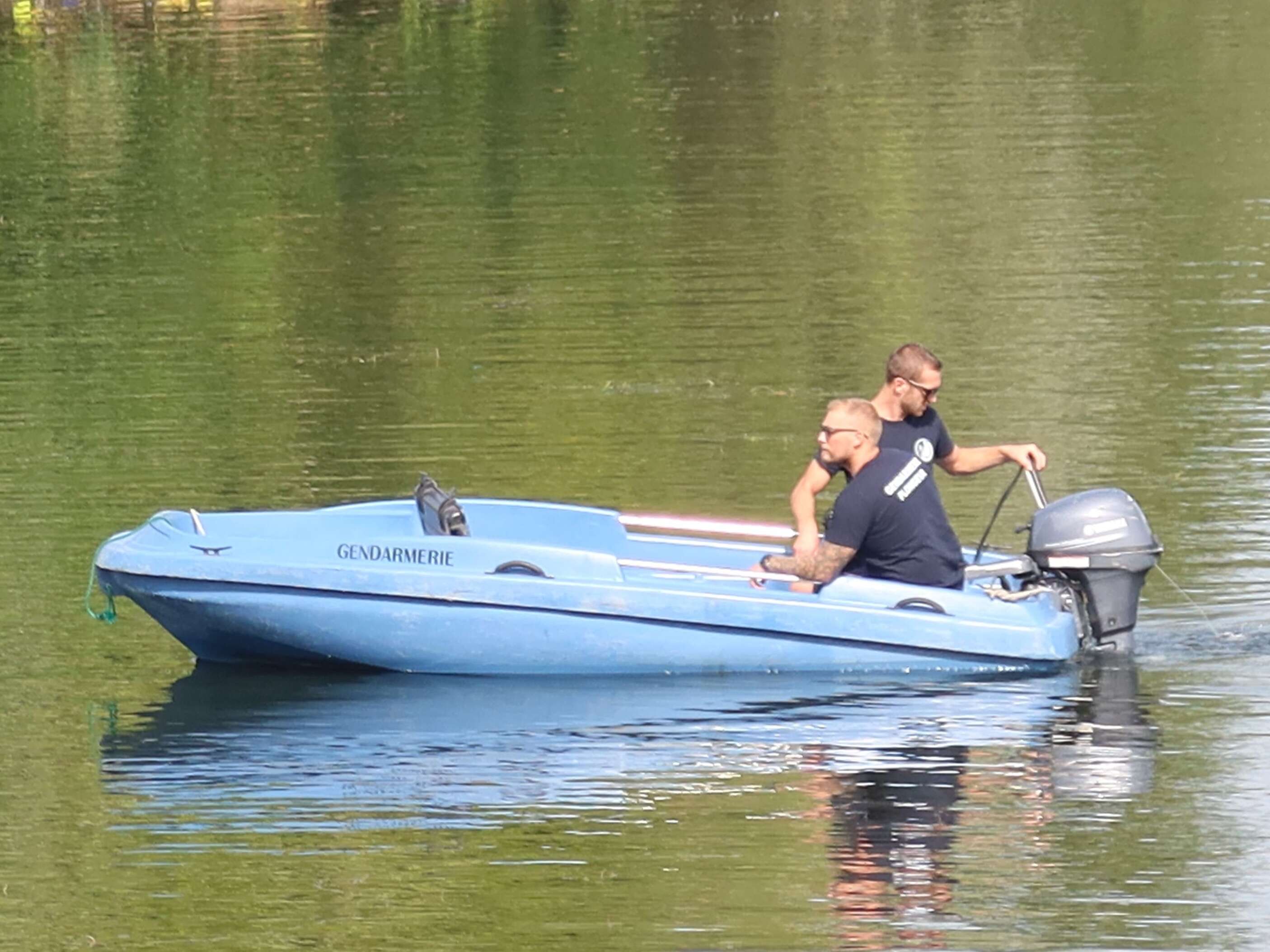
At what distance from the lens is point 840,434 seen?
32.9 feet

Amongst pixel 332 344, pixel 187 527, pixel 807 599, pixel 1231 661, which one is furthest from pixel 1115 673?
pixel 332 344

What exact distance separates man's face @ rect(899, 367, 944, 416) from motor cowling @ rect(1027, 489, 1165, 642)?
0.65 metres

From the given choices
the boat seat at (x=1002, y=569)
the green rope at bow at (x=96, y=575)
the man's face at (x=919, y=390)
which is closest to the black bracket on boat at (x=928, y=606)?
the boat seat at (x=1002, y=569)

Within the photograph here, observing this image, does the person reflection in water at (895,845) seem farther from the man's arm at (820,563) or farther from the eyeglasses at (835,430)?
the eyeglasses at (835,430)

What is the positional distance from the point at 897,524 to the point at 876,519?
9 cm

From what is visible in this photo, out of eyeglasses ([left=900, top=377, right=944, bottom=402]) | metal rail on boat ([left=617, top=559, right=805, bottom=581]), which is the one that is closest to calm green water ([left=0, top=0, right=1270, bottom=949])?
metal rail on boat ([left=617, top=559, right=805, bottom=581])

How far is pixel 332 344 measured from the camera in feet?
61.2

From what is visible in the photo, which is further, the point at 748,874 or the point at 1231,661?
the point at 1231,661

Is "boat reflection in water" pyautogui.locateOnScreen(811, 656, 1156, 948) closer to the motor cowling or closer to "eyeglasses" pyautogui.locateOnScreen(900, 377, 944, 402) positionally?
the motor cowling

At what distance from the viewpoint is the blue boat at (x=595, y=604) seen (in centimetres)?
1027

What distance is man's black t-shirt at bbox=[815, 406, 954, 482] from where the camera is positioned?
34.1 ft

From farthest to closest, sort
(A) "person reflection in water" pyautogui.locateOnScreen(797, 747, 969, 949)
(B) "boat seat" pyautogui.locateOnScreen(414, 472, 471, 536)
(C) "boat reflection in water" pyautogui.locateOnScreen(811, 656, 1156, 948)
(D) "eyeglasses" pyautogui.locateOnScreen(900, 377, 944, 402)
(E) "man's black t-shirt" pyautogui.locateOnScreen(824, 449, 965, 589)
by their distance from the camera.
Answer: (B) "boat seat" pyautogui.locateOnScreen(414, 472, 471, 536), (D) "eyeglasses" pyautogui.locateOnScreen(900, 377, 944, 402), (E) "man's black t-shirt" pyautogui.locateOnScreen(824, 449, 965, 589), (C) "boat reflection in water" pyautogui.locateOnScreen(811, 656, 1156, 948), (A) "person reflection in water" pyautogui.locateOnScreen(797, 747, 969, 949)

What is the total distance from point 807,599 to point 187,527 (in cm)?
260

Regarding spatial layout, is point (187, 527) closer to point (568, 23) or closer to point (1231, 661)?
point (1231, 661)
